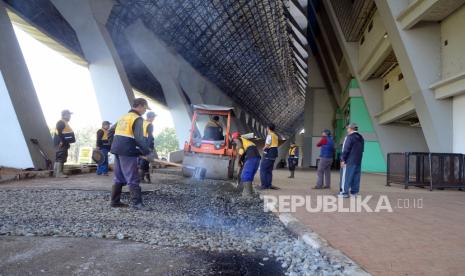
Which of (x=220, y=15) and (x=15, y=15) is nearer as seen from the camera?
(x=15, y=15)

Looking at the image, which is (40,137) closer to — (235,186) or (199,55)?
(235,186)

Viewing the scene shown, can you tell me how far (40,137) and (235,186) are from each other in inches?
244

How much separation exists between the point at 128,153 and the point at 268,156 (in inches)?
182

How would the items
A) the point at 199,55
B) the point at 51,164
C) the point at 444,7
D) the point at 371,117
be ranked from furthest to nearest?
the point at 199,55, the point at 371,117, the point at 444,7, the point at 51,164

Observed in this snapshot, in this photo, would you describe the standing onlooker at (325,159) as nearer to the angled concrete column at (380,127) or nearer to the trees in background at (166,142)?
the angled concrete column at (380,127)

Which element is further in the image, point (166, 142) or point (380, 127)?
point (166, 142)

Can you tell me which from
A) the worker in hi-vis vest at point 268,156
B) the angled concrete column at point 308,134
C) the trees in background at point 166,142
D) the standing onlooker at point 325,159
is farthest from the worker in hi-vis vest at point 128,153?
the trees in background at point 166,142

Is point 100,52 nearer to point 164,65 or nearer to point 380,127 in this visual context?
point 164,65

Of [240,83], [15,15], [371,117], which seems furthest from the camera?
[240,83]

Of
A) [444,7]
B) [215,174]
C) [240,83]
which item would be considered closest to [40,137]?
[215,174]

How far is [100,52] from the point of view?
1811cm

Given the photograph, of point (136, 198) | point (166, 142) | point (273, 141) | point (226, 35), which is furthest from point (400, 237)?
point (166, 142)

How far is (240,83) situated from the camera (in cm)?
4938

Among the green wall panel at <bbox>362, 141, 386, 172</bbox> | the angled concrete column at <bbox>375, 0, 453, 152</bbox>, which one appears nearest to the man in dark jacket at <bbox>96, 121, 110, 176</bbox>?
the angled concrete column at <bbox>375, 0, 453, 152</bbox>
